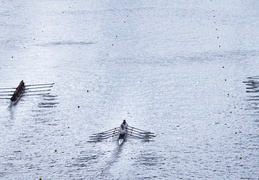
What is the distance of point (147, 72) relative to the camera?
50906mm

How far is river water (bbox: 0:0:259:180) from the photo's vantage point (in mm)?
33938

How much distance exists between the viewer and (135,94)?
149 ft

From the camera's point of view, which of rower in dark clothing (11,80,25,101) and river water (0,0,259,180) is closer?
river water (0,0,259,180)

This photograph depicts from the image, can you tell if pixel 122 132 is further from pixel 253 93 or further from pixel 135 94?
pixel 253 93

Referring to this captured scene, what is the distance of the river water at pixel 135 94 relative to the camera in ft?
111

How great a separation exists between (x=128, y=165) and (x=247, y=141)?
397 inches

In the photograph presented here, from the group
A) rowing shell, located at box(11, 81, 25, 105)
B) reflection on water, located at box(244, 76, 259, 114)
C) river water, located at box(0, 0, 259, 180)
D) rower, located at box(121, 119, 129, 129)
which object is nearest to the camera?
river water, located at box(0, 0, 259, 180)

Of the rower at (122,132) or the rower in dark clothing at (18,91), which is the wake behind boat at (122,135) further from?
the rower in dark clothing at (18,91)

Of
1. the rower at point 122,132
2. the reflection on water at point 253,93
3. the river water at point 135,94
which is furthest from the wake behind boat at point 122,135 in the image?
the reflection on water at point 253,93

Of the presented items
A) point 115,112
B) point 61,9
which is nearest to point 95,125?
point 115,112

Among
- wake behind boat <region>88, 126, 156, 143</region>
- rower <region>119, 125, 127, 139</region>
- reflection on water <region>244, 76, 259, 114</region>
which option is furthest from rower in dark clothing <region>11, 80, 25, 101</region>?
reflection on water <region>244, 76, 259, 114</region>

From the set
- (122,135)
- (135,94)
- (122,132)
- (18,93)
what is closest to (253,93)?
(135,94)

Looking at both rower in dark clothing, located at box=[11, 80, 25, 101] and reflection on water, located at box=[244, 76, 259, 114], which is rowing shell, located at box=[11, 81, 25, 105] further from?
reflection on water, located at box=[244, 76, 259, 114]

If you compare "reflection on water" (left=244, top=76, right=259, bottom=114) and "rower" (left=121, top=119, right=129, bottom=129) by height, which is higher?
"reflection on water" (left=244, top=76, right=259, bottom=114)
